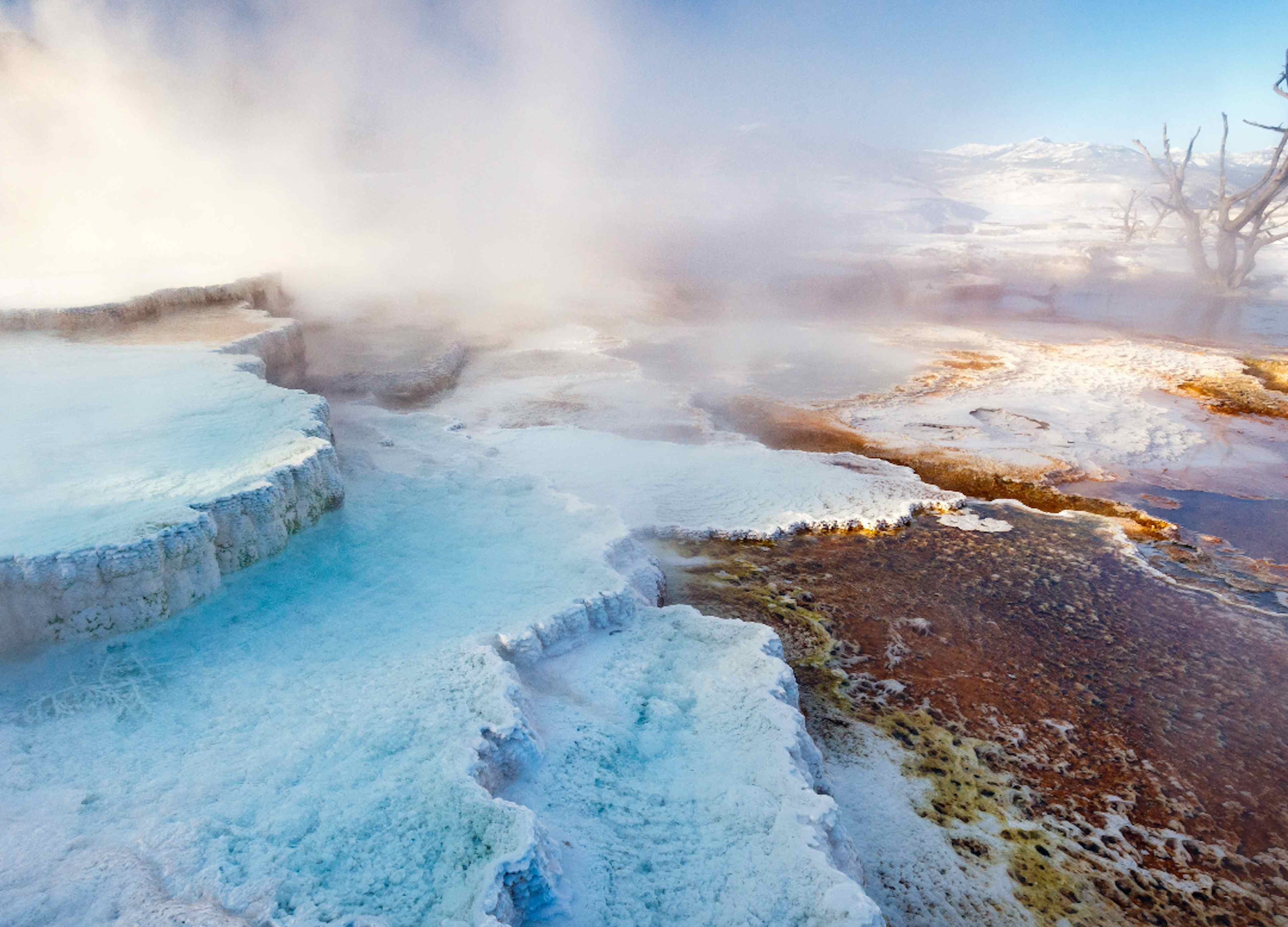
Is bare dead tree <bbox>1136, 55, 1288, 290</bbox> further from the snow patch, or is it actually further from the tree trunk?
the snow patch

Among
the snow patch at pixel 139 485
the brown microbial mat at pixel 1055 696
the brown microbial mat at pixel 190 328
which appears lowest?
the brown microbial mat at pixel 1055 696

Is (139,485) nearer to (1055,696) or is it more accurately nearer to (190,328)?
(190,328)

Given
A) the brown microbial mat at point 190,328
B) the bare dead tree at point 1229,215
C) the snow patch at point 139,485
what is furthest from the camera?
the bare dead tree at point 1229,215

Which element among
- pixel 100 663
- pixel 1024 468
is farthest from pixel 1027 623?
pixel 100 663

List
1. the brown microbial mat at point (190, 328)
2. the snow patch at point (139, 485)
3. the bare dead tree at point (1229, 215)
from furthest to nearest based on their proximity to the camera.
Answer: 1. the bare dead tree at point (1229, 215)
2. the brown microbial mat at point (190, 328)
3. the snow patch at point (139, 485)

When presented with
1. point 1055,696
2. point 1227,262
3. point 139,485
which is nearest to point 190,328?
point 139,485

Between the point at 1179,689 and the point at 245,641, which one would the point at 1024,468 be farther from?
the point at 245,641

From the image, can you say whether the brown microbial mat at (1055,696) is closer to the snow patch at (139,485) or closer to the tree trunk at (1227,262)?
the snow patch at (139,485)

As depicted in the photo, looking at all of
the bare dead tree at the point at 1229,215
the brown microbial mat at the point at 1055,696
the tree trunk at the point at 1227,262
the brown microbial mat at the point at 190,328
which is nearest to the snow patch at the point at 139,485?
the brown microbial mat at the point at 190,328
